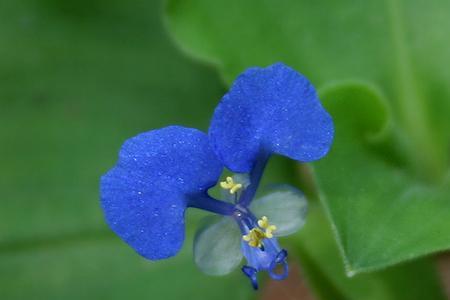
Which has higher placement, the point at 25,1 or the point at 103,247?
the point at 25,1

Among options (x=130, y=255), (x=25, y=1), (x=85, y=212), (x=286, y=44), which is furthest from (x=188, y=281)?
(x=25, y=1)

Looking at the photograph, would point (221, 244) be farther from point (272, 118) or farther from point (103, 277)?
point (103, 277)

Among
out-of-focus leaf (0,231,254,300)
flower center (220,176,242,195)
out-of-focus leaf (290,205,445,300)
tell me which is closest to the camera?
flower center (220,176,242,195)

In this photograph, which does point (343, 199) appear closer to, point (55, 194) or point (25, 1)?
point (55, 194)

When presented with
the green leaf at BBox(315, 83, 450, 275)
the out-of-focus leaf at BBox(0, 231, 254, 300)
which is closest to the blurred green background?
the out-of-focus leaf at BBox(0, 231, 254, 300)

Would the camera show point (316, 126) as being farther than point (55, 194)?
No

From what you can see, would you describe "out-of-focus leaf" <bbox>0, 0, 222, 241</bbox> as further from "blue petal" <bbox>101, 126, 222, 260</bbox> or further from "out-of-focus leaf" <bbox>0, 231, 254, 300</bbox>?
"blue petal" <bbox>101, 126, 222, 260</bbox>

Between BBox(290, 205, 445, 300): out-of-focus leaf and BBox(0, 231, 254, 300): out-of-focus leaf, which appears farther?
BBox(0, 231, 254, 300): out-of-focus leaf
